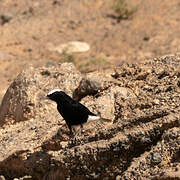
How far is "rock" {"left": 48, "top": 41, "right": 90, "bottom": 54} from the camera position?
44.4 feet

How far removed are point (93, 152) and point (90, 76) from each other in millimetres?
2049

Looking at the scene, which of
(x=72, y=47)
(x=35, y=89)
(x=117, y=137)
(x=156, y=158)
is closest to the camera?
(x=156, y=158)

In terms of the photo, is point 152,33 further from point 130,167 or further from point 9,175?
point 130,167

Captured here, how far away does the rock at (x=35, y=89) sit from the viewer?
704cm

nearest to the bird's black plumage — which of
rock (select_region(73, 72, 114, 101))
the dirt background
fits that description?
rock (select_region(73, 72, 114, 101))

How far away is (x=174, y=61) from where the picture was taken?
254 inches

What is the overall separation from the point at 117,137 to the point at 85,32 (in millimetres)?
10348

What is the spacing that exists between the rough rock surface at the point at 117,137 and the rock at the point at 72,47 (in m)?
6.61

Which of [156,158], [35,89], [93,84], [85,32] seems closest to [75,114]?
[93,84]

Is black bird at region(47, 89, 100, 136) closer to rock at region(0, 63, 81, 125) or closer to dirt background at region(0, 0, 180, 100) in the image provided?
rock at region(0, 63, 81, 125)

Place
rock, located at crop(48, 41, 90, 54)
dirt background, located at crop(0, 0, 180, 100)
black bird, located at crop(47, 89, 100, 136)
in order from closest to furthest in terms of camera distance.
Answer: black bird, located at crop(47, 89, 100, 136) → dirt background, located at crop(0, 0, 180, 100) → rock, located at crop(48, 41, 90, 54)

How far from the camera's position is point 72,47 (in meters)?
13.6

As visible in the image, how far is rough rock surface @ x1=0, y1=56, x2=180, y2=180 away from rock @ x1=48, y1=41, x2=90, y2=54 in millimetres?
6611

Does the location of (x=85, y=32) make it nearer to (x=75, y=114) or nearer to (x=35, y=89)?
(x=35, y=89)
